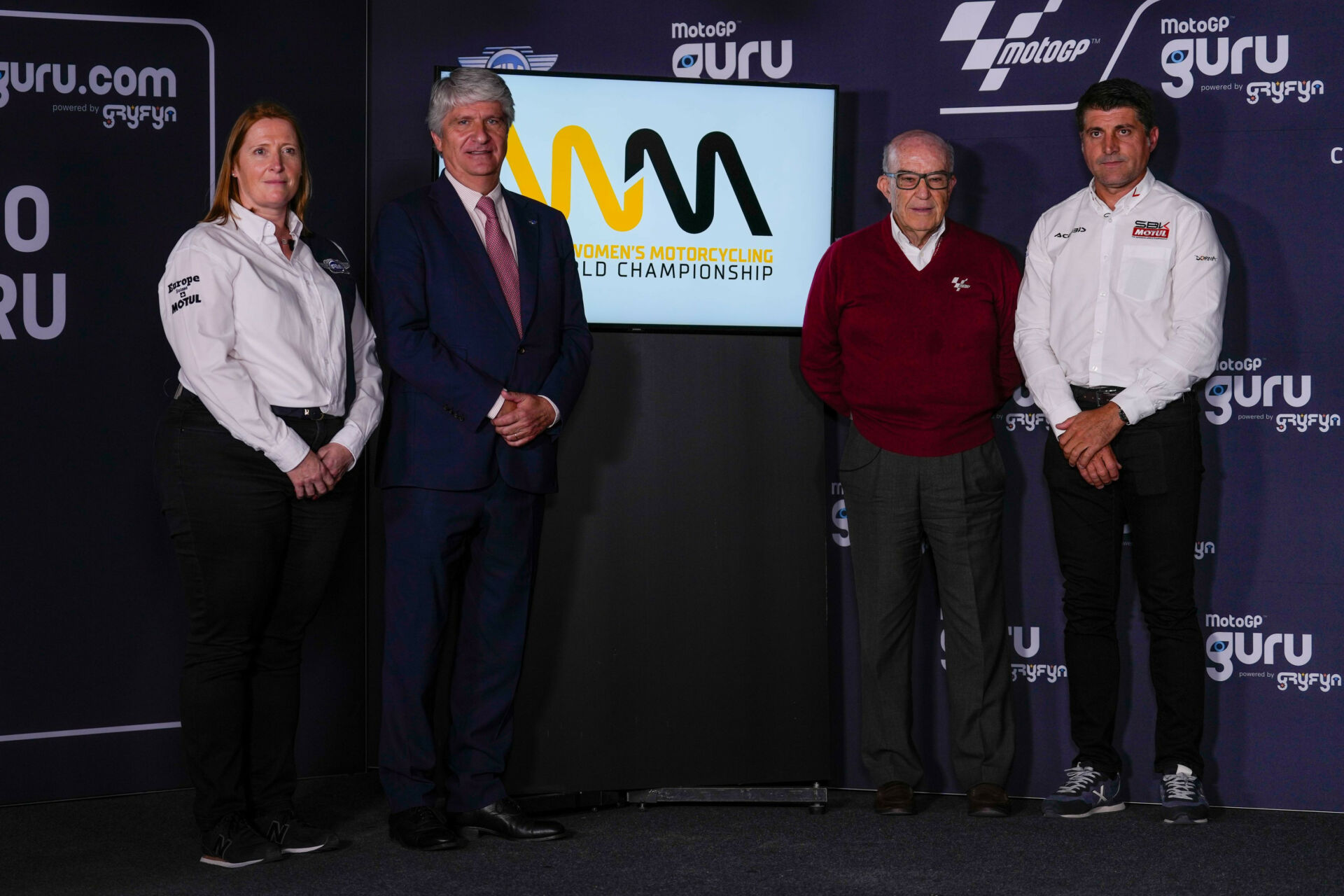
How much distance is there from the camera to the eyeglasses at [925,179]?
3307 millimetres

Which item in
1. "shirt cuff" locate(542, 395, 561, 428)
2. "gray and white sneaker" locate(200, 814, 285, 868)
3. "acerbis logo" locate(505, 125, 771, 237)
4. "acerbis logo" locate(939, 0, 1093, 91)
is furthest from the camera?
"acerbis logo" locate(939, 0, 1093, 91)

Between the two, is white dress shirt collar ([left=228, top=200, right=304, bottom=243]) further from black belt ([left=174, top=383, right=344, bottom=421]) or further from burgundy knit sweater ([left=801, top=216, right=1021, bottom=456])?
burgundy knit sweater ([left=801, top=216, right=1021, bottom=456])

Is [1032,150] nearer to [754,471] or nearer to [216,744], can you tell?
[754,471]

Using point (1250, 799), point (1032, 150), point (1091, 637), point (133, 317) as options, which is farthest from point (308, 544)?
point (1250, 799)

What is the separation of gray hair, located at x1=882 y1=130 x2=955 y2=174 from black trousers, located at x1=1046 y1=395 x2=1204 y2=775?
0.80 meters

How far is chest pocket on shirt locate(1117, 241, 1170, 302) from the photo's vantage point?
328cm

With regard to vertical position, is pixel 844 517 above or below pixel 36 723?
above

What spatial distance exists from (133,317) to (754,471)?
1.77m

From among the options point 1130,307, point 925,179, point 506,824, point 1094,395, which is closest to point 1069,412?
→ point 1094,395

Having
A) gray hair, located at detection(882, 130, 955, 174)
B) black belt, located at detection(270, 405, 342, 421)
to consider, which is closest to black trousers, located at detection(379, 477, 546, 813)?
black belt, located at detection(270, 405, 342, 421)

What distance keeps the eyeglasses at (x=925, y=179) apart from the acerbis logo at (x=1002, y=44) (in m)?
0.48

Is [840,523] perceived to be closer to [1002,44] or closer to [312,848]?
[1002,44]

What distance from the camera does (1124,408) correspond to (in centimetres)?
319

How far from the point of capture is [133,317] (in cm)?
360
